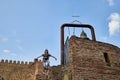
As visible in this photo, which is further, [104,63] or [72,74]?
[104,63]

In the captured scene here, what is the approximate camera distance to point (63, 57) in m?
10.8

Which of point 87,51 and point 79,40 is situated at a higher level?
point 79,40

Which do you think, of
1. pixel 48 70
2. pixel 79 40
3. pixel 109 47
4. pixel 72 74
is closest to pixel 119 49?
pixel 109 47

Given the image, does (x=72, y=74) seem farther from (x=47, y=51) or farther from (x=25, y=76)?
(x=25, y=76)

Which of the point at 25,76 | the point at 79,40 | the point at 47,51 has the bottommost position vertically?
the point at 25,76

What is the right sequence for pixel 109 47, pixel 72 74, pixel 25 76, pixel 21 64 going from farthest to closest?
pixel 21 64
pixel 25 76
pixel 109 47
pixel 72 74

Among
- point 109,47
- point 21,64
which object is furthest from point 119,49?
point 21,64

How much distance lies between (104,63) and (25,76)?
1659cm

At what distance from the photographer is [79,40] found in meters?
9.91

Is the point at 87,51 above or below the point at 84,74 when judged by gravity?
above

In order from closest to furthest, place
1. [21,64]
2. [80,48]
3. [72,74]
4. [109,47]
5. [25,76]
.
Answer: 1. [72,74]
2. [80,48]
3. [109,47]
4. [25,76]
5. [21,64]

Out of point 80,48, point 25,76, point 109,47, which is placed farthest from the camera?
point 25,76

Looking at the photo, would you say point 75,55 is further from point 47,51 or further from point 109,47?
point 109,47

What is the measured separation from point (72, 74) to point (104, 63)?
6.62 ft
